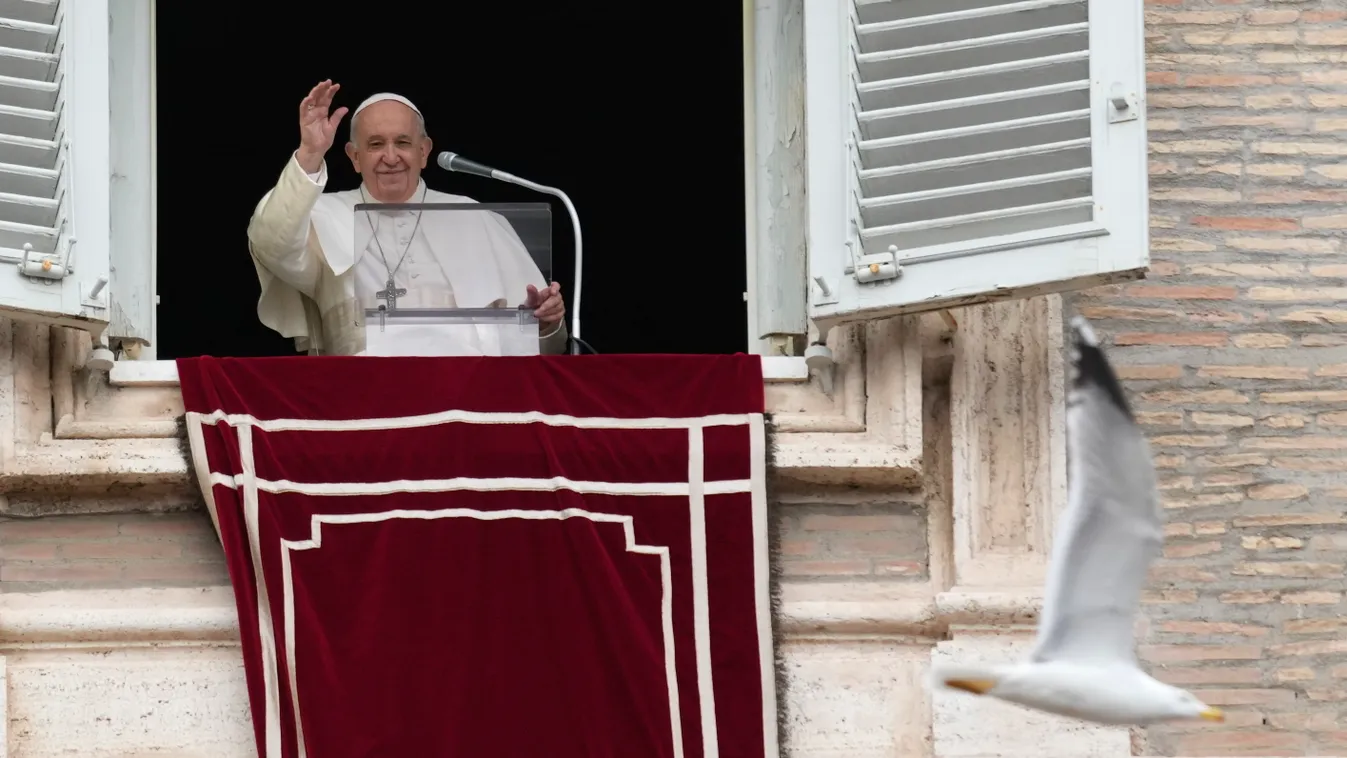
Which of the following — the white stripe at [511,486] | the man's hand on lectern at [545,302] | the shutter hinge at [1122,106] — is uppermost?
the shutter hinge at [1122,106]

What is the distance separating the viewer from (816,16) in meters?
6.91

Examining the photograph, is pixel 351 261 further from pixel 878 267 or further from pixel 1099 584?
pixel 1099 584

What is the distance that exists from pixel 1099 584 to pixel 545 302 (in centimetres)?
160

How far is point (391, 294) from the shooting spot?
7.01 m

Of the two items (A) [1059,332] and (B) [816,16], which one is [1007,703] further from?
(B) [816,16]

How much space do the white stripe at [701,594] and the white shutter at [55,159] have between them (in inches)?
53.5

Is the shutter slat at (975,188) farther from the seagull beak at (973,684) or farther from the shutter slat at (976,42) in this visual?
the seagull beak at (973,684)

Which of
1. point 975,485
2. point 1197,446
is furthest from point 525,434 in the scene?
point 1197,446

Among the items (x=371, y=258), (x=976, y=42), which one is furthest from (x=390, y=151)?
(x=976, y=42)

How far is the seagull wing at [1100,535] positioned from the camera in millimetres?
5965

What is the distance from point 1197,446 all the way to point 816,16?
1.38 metres

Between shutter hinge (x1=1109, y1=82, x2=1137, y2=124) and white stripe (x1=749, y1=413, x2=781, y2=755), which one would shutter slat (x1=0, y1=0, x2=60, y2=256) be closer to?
white stripe (x1=749, y1=413, x2=781, y2=755)

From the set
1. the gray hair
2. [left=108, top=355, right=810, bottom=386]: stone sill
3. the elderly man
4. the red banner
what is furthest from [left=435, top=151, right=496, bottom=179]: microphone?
[left=108, top=355, right=810, bottom=386]: stone sill

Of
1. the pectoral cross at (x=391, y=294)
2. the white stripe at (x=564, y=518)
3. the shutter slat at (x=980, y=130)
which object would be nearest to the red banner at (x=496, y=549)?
the white stripe at (x=564, y=518)
